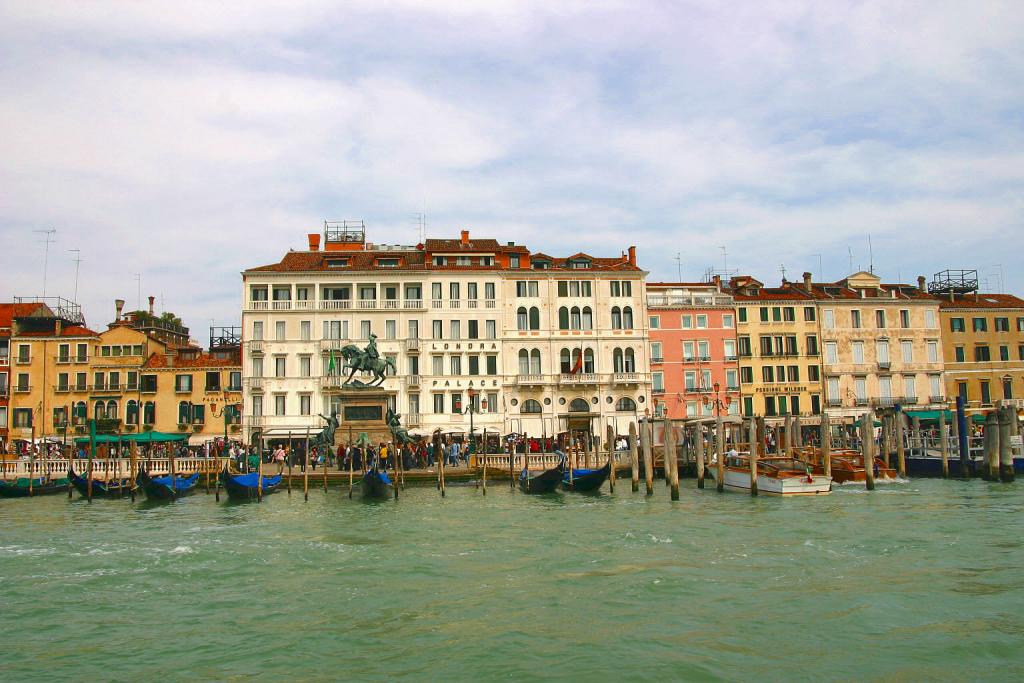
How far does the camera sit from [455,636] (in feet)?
36.3

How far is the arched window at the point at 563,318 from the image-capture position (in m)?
43.6

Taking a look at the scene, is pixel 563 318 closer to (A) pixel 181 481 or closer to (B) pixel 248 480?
(B) pixel 248 480

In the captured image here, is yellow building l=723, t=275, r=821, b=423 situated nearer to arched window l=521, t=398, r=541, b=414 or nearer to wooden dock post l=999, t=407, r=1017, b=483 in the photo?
arched window l=521, t=398, r=541, b=414

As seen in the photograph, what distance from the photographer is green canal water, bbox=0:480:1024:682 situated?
10.1m

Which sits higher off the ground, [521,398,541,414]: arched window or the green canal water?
[521,398,541,414]: arched window

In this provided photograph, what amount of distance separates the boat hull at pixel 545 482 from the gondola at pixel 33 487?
1534 centimetres

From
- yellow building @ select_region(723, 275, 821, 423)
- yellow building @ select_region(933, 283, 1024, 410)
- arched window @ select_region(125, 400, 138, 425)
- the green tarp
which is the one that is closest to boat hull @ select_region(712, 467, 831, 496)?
yellow building @ select_region(723, 275, 821, 423)

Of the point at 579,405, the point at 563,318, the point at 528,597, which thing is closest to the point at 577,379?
the point at 579,405

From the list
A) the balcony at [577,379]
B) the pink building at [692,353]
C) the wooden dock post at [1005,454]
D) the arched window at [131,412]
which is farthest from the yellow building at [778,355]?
the arched window at [131,412]

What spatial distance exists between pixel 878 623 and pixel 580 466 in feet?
73.8

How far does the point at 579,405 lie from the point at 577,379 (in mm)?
1287

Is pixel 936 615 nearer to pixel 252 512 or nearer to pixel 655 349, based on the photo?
pixel 252 512

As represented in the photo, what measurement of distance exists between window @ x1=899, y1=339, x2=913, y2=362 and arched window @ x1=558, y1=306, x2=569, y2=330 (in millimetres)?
17771

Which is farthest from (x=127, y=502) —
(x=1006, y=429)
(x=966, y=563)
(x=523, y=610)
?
(x=1006, y=429)
